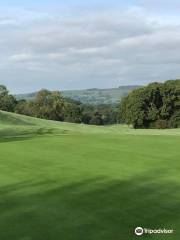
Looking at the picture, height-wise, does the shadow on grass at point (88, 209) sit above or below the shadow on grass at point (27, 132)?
above

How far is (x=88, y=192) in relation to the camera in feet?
44.5

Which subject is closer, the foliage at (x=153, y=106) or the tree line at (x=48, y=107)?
the foliage at (x=153, y=106)

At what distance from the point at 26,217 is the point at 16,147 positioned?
600 inches

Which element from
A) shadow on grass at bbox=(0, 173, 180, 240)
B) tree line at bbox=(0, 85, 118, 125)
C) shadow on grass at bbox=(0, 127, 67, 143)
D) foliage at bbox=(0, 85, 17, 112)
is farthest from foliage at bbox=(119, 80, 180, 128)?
shadow on grass at bbox=(0, 173, 180, 240)

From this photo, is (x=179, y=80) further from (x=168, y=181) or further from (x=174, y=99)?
(x=168, y=181)

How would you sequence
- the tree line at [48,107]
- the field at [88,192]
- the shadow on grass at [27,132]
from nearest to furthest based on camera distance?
the field at [88,192] → the shadow on grass at [27,132] → the tree line at [48,107]

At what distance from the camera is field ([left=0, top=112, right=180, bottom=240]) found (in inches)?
404

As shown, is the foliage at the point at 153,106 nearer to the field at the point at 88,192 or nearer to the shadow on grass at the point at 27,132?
the shadow on grass at the point at 27,132

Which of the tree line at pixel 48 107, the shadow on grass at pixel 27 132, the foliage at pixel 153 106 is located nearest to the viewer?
the shadow on grass at pixel 27 132

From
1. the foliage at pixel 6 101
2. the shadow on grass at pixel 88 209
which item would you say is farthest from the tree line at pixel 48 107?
the shadow on grass at pixel 88 209

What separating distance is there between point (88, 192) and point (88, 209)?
1847 millimetres

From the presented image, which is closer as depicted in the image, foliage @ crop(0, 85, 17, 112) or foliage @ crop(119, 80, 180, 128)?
foliage @ crop(119, 80, 180, 128)

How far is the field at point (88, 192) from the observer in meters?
10.3

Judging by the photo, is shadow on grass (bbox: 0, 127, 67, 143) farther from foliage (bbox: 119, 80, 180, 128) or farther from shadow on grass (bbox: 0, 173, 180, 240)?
foliage (bbox: 119, 80, 180, 128)
